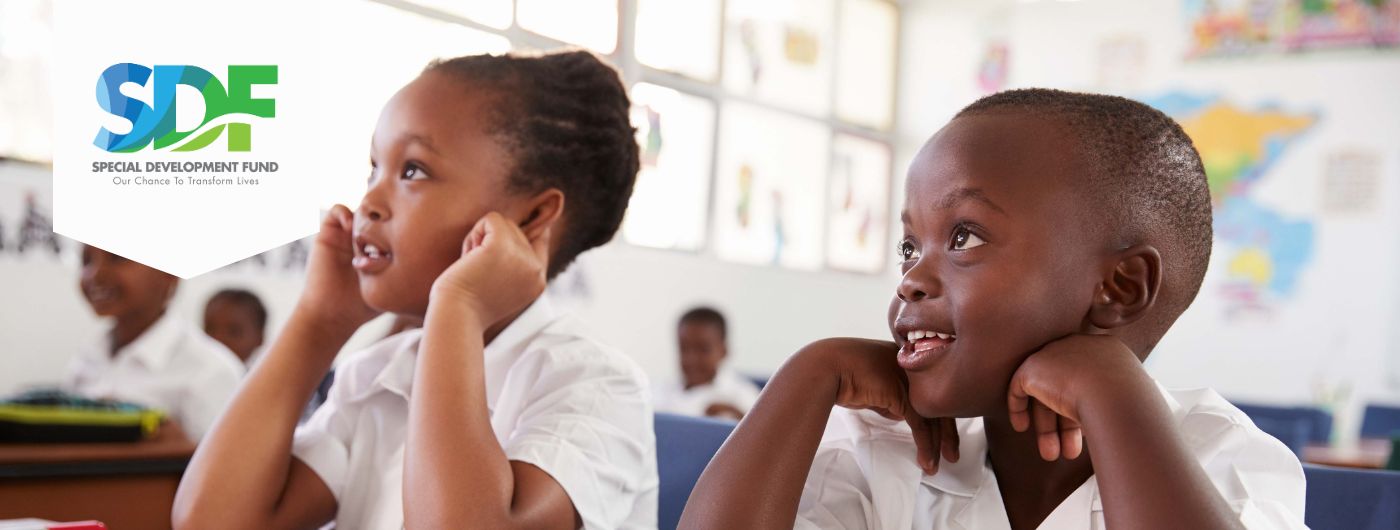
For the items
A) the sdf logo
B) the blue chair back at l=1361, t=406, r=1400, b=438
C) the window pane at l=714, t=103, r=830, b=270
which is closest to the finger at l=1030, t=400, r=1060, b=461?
the sdf logo

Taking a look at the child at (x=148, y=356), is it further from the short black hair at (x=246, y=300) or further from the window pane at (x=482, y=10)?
the window pane at (x=482, y=10)

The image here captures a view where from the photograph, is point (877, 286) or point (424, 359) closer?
point (424, 359)

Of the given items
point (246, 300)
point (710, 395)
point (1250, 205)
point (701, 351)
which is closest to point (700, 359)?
point (701, 351)

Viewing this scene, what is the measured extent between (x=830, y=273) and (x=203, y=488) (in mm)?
6288

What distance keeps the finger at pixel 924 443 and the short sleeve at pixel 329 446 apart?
69 centimetres

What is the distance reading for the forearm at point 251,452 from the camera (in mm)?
1308

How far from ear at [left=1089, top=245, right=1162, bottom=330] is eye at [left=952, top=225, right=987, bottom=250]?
4.5 inches

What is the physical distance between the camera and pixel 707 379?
534 centimetres

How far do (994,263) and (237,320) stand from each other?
3.78 metres

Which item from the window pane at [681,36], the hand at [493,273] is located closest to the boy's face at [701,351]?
the window pane at [681,36]

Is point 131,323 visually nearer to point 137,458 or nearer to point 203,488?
point 137,458

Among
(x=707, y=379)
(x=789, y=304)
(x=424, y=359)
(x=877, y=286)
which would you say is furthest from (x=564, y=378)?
(x=877, y=286)

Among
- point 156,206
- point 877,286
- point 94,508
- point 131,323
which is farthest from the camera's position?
point 877,286
